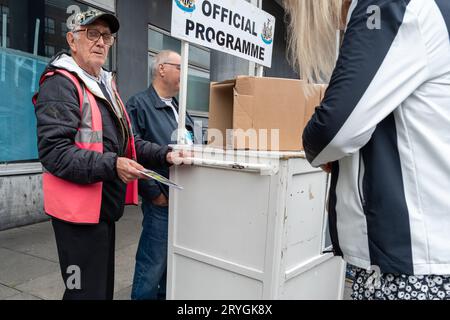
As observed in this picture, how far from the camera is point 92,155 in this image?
1.59 metres

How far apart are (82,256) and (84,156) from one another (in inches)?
19.4

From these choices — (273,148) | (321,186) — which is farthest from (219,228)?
(321,186)

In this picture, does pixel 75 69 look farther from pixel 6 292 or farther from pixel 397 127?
pixel 6 292

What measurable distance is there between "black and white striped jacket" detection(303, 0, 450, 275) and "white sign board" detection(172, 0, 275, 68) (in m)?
0.96

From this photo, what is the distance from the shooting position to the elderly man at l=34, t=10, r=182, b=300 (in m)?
1.58

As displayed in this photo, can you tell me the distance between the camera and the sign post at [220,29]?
1.78 metres

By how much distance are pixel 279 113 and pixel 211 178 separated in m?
0.45

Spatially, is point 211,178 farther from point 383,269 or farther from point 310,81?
point 383,269

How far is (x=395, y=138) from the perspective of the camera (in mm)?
1011

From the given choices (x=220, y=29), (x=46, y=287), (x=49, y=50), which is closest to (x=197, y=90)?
(x=49, y=50)

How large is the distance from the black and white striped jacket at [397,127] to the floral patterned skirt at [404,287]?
4cm

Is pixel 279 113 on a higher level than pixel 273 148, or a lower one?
higher

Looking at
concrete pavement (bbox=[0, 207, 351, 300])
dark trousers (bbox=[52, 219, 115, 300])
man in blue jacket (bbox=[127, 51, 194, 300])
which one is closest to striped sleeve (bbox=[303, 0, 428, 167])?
dark trousers (bbox=[52, 219, 115, 300])

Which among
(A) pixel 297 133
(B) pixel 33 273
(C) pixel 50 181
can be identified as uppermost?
(A) pixel 297 133
